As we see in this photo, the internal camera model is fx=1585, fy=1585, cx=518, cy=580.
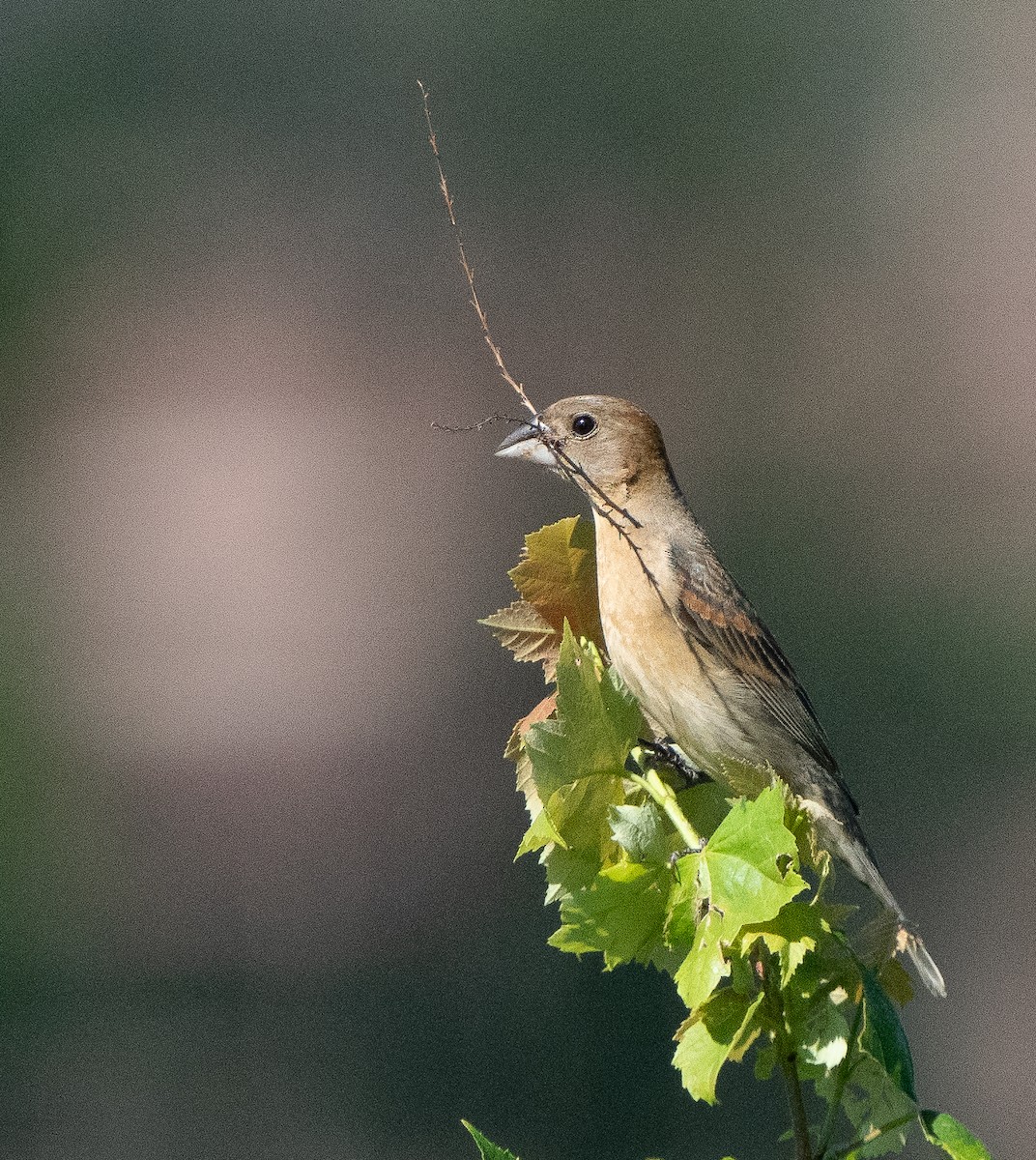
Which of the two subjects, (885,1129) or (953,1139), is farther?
(885,1129)

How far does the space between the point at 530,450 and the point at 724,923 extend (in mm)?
1373

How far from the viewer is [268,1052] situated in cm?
638

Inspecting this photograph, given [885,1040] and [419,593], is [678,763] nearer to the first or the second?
[885,1040]

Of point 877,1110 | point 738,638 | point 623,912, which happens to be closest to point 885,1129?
point 877,1110

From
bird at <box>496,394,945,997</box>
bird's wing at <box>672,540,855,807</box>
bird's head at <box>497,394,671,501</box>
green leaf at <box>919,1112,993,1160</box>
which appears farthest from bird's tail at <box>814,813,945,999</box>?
green leaf at <box>919,1112,993,1160</box>

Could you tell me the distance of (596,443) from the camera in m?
2.67

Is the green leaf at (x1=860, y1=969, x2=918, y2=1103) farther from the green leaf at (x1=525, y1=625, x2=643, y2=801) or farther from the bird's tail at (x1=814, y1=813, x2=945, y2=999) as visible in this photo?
the bird's tail at (x1=814, y1=813, x2=945, y2=999)

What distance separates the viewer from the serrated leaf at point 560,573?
1877 millimetres

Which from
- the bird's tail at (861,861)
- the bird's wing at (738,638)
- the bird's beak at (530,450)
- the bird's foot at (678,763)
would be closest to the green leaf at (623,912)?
the bird's foot at (678,763)

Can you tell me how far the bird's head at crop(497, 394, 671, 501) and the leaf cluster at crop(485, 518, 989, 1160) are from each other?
3.14 feet

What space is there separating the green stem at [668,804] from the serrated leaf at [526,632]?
0.86 feet

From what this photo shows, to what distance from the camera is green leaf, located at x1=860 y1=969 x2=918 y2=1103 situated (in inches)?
54.4

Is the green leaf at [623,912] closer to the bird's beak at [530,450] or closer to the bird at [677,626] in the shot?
the bird at [677,626]

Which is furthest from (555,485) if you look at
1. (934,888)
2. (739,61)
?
(739,61)
